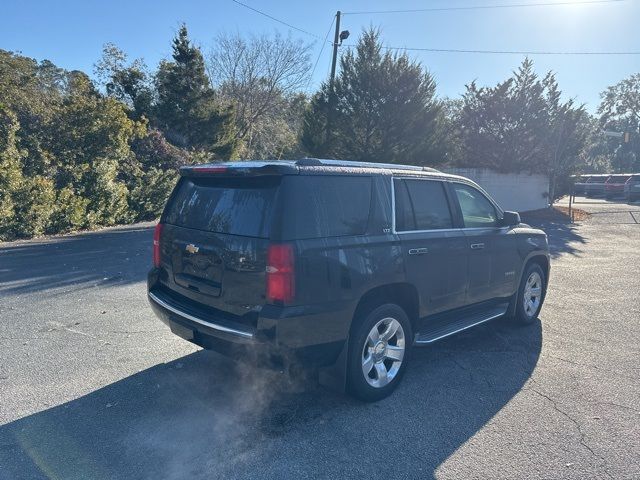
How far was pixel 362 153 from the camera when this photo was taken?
19.5 metres

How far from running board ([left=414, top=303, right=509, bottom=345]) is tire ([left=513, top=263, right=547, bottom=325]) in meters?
0.66

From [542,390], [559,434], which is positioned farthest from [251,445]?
[542,390]

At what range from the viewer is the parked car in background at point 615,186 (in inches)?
1334

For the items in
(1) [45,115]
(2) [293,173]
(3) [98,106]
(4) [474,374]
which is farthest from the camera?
(3) [98,106]

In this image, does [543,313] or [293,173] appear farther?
[543,313]

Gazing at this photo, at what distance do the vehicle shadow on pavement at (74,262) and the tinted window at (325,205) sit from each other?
17.3ft

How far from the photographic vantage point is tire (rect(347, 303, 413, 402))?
3.73m

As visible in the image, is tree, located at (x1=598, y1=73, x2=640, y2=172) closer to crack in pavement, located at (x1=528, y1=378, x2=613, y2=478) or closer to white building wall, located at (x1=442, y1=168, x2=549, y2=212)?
white building wall, located at (x1=442, y1=168, x2=549, y2=212)

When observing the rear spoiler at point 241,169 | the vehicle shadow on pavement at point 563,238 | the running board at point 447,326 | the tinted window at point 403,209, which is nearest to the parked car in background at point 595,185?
the vehicle shadow on pavement at point 563,238

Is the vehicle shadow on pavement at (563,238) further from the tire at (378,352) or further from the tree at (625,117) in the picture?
the tree at (625,117)

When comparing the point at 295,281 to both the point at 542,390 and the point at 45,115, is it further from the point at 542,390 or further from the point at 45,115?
the point at 45,115

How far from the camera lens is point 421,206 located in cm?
448

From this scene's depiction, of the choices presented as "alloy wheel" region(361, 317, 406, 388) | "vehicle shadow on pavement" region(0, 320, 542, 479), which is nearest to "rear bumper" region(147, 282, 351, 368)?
"alloy wheel" region(361, 317, 406, 388)

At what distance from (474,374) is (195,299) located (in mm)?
2665
